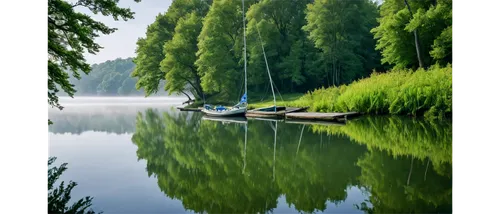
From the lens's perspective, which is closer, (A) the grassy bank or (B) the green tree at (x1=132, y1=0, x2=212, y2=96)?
(A) the grassy bank

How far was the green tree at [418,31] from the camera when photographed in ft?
67.9

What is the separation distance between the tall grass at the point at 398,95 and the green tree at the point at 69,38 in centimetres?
1362

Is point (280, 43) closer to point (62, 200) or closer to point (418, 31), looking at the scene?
point (418, 31)

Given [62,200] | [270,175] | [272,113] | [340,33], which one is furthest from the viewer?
[340,33]

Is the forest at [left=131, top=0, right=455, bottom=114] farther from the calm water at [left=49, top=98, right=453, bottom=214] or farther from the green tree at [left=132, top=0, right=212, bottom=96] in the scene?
the calm water at [left=49, top=98, right=453, bottom=214]

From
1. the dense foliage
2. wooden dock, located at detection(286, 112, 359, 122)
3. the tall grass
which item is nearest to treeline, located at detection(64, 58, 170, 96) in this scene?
wooden dock, located at detection(286, 112, 359, 122)

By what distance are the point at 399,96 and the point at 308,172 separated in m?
13.9

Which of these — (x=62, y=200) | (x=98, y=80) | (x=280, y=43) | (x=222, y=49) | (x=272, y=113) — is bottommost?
(x=62, y=200)

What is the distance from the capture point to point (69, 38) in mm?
7520

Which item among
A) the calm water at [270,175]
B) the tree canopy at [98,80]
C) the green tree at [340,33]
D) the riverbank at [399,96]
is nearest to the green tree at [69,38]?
the tree canopy at [98,80]

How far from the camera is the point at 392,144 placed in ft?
29.6

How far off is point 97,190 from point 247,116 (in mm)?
19655

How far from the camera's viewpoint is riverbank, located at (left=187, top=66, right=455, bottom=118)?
15.8m

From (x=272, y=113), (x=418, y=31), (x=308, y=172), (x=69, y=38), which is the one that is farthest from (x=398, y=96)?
(x=69, y=38)
